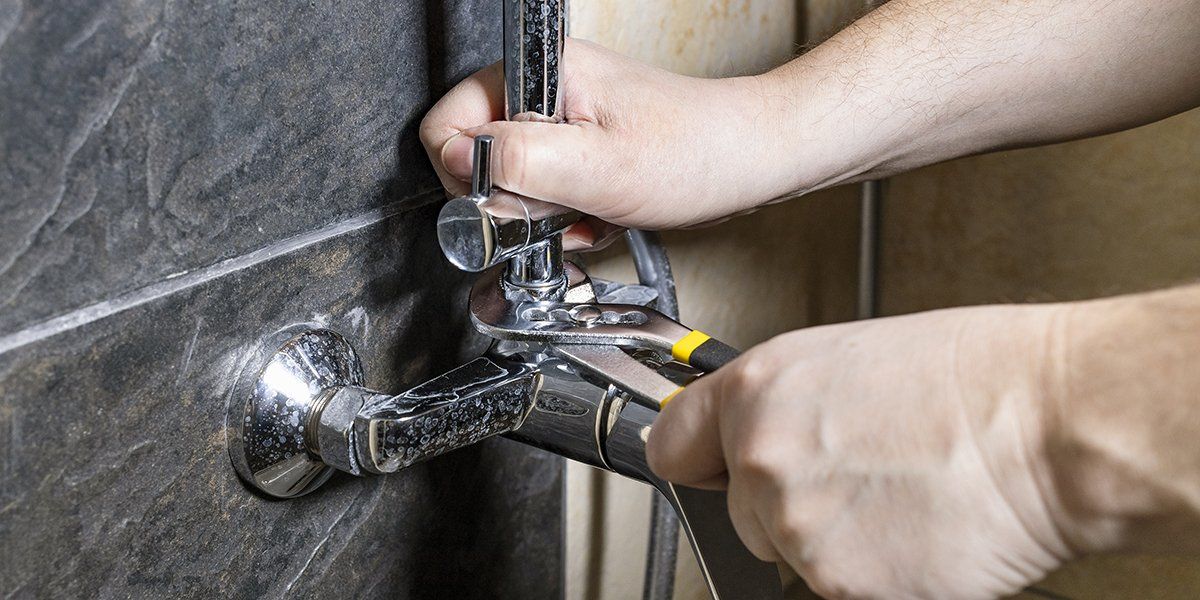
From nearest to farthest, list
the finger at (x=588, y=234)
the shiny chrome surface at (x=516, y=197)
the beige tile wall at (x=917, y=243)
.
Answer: the shiny chrome surface at (x=516, y=197), the finger at (x=588, y=234), the beige tile wall at (x=917, y=243)

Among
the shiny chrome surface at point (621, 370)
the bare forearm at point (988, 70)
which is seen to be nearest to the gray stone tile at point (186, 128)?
the shiny chrome surface at point (621, 370)

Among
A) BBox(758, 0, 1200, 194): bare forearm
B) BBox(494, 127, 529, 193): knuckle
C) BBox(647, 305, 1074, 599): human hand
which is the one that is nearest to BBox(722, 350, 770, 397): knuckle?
BBox(647, 305, 1074, 599): human hand

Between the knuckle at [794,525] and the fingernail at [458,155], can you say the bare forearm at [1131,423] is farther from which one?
the fingernail at [458,155]

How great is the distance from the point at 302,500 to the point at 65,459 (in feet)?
→ 0.38

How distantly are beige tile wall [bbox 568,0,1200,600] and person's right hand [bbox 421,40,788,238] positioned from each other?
0.36 feet

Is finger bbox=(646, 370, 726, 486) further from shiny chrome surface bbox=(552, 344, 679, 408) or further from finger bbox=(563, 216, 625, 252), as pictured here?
finger bbox=(563, 216, 625, 252)

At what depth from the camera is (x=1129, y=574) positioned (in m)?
0.92

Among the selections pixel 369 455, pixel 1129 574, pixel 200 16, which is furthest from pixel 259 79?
pixel 1129 574

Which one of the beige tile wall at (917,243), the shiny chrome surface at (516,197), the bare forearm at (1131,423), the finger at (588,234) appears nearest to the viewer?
the bare forearm at (1131,423)

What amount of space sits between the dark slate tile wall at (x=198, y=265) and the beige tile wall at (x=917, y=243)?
0.17 meters

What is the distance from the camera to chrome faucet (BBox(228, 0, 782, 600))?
0.38m

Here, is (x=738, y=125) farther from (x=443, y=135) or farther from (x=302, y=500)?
(x=302, y=500)

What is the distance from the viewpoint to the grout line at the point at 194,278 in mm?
305

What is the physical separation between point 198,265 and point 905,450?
227 millimetres
